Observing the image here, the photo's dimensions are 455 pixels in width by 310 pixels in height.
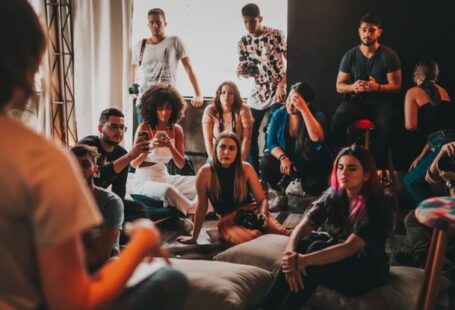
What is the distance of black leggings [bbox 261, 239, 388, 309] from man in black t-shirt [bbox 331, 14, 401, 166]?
1.94 meters

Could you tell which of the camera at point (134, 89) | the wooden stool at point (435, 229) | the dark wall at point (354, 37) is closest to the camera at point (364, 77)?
the dark wall at point (354, 37)

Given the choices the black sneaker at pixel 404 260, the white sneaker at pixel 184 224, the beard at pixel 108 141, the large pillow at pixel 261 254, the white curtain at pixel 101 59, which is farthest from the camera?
the white curtain at pixel 101 59

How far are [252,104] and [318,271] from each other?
2.73 meters

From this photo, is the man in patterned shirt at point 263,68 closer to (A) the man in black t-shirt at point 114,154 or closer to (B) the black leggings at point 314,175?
(B) the black leggings at point 314,175

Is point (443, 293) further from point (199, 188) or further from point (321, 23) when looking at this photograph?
point (321, 23)

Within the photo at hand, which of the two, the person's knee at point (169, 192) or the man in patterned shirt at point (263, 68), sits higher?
the man in patterned shirt at point (263, 68)

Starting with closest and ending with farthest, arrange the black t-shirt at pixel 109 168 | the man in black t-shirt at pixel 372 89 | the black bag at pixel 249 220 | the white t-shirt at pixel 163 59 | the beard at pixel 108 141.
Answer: the black bag at pixel 249 220, the black t-shirt at pixel 109 168, the beard at pixel 108 141, the man in black t-shirt at pixel 372 89, the white t-shirt at pixel 163 59

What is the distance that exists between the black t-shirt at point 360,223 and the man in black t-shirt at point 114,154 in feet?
4.80

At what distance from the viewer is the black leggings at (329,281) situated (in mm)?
2490

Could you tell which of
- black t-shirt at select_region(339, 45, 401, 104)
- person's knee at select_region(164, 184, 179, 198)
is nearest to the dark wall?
black t-shirt at select_region(339, 45, 401, 104)

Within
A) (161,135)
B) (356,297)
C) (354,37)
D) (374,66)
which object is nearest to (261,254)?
(356,297)

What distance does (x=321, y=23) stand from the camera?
5062 millimetres

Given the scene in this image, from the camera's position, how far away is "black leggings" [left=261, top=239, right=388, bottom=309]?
2.49 meters

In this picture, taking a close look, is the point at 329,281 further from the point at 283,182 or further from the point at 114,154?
the point at 283,182
